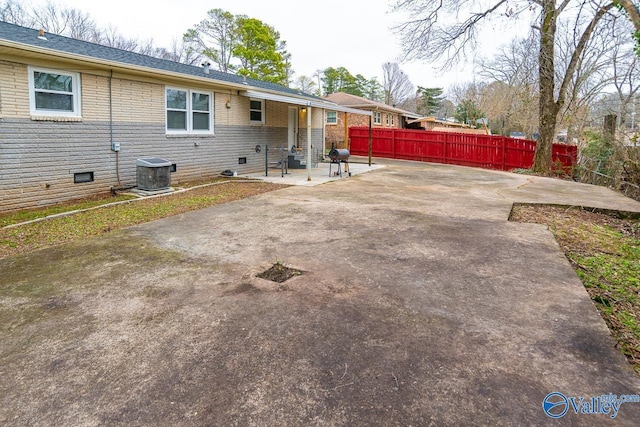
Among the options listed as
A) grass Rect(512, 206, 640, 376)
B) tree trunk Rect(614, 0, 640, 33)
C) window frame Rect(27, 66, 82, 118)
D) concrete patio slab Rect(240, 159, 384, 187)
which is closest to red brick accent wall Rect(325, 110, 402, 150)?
concrete patio slab Rect(240, 159, 384, 187)

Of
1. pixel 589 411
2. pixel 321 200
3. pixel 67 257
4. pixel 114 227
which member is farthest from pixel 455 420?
pixel 321 200

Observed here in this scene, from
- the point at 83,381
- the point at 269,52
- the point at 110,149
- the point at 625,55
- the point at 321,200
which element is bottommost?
the point at 83,381

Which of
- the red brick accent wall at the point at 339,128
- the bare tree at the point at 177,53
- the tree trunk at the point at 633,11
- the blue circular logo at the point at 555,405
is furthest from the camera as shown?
the bare tree at the point at 177,53

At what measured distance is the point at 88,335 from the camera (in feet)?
9.36

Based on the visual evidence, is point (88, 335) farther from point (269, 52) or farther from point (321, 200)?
point (269, 52)

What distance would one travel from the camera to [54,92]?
7.67m

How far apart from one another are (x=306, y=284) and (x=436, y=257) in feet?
5.74

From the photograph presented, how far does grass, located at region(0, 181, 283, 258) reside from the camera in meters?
5.29

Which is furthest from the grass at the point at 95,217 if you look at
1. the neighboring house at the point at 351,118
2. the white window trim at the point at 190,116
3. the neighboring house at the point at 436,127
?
the neighboring house at the point at 436,127

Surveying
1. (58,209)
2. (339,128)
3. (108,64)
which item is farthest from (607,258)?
(339,128)

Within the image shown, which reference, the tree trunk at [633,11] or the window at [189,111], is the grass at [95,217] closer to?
the window at [189,111]

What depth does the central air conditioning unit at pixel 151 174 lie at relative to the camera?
8727 millimetres

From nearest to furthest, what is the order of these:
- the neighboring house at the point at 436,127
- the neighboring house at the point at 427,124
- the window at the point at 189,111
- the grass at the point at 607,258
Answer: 1. the grass at the point at 607,258
2. the window at the point at 189,111
3. the neighboring house at the point at 436,127
4. the neighboring house at the point at 427,124

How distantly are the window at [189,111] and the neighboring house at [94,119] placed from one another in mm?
27
